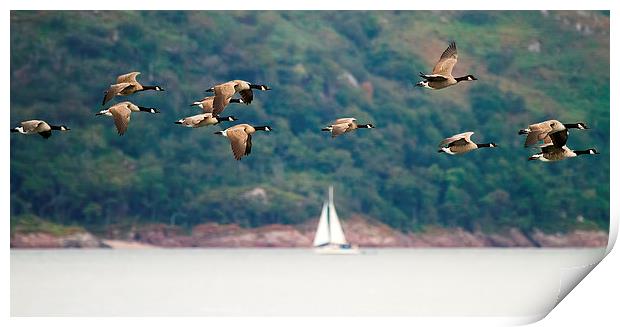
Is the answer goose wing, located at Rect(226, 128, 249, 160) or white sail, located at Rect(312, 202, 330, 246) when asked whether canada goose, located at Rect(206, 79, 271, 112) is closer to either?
goose wing, located at Rect(226, 128, 249, 160)

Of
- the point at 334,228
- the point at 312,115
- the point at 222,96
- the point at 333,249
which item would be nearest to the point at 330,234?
the point at 334,228

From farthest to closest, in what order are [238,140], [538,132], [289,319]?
[289,319], [238,140], [538,132]

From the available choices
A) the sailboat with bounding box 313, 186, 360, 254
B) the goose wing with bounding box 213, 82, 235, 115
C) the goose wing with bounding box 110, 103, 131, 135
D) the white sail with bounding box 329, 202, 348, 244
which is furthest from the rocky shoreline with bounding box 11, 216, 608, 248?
the goose wing with bounding box 213, 82, 235, 115

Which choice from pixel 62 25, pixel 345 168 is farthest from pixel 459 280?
pixel 62 25

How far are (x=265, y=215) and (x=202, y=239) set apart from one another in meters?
2.76

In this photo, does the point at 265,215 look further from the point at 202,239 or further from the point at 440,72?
the point at 440,72

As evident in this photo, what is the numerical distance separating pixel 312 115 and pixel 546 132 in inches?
1932

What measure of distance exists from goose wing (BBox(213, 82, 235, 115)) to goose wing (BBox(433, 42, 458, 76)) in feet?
7.60

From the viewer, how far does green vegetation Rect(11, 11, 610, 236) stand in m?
61.1

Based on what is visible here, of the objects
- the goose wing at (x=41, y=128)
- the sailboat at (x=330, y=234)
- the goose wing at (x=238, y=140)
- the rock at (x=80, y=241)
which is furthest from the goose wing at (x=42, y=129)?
the rock at (x=80, y=241)

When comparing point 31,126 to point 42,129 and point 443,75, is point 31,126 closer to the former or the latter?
point 42,129

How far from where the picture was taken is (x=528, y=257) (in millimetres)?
60031

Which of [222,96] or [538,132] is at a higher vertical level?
[222,96]

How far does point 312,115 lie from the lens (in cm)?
6381
